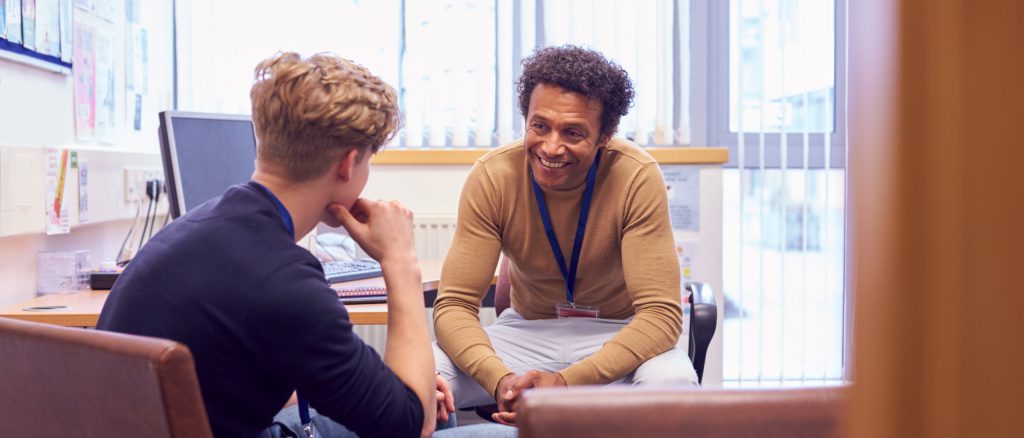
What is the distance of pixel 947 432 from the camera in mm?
214

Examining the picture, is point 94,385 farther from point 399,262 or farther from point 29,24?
point 29,24

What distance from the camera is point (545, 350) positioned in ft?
6.56

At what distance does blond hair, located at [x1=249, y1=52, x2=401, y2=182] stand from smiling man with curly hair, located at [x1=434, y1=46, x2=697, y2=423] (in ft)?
2.47

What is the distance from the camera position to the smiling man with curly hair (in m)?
1.91

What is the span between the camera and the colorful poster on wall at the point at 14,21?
2059 millimetres

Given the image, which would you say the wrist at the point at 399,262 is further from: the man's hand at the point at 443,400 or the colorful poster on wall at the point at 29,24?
the colorful poster on wall at the point at 29,24

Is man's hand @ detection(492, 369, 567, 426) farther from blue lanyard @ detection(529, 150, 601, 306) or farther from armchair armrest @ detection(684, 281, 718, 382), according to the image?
armchair armrest @ detection(684, 281, 718, 382)

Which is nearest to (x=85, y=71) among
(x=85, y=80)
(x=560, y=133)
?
(x=85, y=80)

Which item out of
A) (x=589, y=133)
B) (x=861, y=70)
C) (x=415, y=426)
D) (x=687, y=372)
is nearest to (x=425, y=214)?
(x=589, y=133)

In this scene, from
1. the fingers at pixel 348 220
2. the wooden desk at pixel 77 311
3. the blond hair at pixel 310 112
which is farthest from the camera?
the wooden desk at pixel 77 311

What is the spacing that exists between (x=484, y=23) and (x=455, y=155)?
0.50m

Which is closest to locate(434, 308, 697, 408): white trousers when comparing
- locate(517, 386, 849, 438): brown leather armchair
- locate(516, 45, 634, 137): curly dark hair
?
locate(516, 45, 634, 137): curly dark hair

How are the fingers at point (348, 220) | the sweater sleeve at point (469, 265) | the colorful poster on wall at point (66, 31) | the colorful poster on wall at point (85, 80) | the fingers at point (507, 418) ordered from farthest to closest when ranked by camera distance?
the colorful poster on wall at point (85, 80), the colorful poster on wall at point (66, 31), the sweater sleeve at point (469, 265), the fingers at point (507, 418), the fingers at point (348, 220)

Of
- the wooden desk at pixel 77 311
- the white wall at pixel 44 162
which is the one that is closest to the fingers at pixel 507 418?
the wooden desk at pixel 77 311
